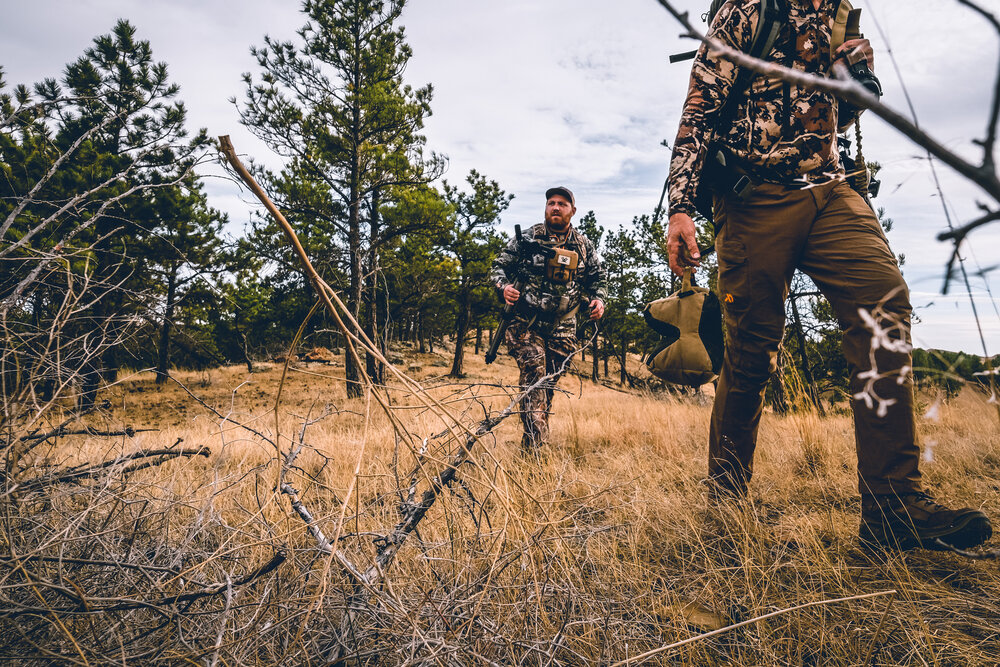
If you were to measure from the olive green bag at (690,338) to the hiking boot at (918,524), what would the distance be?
0.74m

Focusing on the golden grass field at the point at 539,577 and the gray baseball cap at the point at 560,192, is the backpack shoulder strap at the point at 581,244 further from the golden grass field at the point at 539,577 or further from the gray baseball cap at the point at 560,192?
the golden grass field at the point at 539,577

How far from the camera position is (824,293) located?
1678 millimetres

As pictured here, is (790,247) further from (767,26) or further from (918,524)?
(918,524)

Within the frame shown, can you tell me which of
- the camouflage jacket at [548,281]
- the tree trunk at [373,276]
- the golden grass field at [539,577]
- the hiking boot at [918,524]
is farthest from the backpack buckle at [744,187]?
the tree trunk at [373,276]

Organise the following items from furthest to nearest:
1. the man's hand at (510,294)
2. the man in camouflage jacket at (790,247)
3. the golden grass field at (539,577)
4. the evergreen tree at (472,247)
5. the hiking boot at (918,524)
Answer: the evergreen tree at (472,247), the man's hand at (510,294), the man in camouflage jacket at (790,247), the hiking boot at (918,524), the golden grass field at (539,577)

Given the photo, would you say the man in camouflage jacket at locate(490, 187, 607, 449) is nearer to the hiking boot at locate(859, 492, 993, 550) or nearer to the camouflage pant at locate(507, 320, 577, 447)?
the camouflage pant at locate(507, 320, 577, 447)

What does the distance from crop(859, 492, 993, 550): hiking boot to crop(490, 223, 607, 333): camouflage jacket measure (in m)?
2.71

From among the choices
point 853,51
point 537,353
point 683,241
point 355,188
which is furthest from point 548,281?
point 355,188

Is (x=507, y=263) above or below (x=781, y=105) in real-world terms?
below

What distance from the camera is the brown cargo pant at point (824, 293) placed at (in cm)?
148

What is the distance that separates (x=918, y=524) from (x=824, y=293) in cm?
80

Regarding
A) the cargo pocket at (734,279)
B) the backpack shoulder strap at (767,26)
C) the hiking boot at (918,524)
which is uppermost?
the backpack shoulder strap at (767,26)

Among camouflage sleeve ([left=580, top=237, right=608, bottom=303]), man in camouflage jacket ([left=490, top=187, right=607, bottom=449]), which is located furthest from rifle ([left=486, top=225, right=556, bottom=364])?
camouflage sleeve ([left=580, top=237, right=608, bottom=303])

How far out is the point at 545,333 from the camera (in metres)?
4.04
